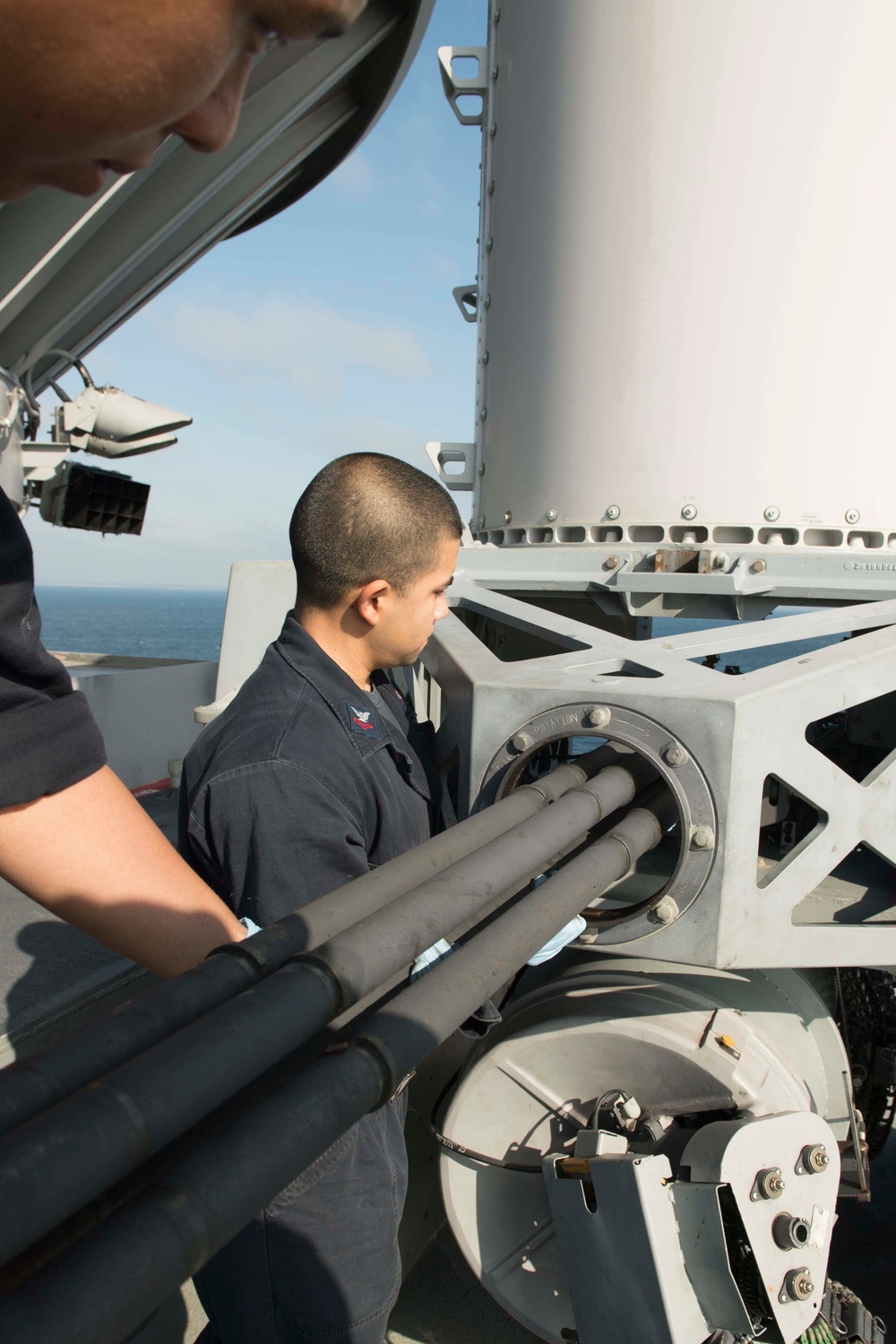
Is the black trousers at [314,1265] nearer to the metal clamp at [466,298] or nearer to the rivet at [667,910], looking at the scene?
the rivet at [667,910]

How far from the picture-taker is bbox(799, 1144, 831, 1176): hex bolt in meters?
2.20

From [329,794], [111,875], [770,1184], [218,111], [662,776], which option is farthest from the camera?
[770,1184]

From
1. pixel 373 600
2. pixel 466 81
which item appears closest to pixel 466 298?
pixel 466 81

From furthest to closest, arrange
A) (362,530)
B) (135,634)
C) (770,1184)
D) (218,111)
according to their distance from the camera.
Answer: (135,634) → (362,530) → (770,1184) → (218,111)

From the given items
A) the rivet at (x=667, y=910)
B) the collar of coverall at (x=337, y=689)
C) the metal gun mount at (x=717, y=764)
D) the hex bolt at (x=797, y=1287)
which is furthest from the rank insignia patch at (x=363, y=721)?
the hex bolt at (x=797, y=1287)

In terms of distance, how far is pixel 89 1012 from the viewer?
9.69 feet

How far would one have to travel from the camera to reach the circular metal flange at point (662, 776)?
6.26 ft

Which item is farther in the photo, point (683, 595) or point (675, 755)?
point (683, 595)

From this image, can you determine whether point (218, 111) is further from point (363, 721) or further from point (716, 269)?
point (716, 269)

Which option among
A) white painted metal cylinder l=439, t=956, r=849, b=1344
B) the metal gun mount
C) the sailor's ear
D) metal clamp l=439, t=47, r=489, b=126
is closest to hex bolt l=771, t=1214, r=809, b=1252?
white painted metal cylinder l=439, t=956, r=849, b=1344

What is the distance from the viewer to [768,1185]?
210 cm

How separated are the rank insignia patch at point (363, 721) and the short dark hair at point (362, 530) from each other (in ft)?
0.95

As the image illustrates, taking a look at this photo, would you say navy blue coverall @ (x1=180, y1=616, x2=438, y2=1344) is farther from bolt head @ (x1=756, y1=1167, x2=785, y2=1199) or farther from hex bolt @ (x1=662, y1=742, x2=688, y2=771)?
bolt head @ (x1=756, y1=1167, x2=785, y2=1199)

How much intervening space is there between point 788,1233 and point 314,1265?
1.12m
